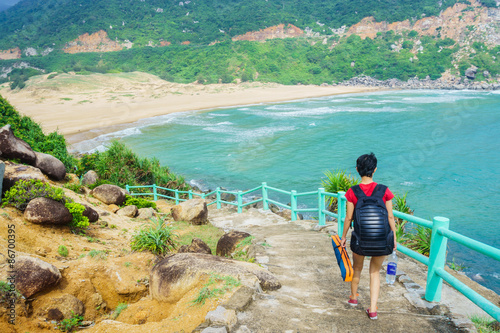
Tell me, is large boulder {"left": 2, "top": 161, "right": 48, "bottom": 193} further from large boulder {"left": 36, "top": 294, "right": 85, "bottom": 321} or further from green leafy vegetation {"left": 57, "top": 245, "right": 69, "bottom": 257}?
large boulder {"left": 36, "top": 294, "right": 85, "bottom": 321}

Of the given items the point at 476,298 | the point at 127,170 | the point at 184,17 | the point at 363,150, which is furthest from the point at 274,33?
the point at 476,298

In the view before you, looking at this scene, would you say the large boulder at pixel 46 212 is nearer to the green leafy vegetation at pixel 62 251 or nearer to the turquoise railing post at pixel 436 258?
the green leafy vegetation at pixel 62 251

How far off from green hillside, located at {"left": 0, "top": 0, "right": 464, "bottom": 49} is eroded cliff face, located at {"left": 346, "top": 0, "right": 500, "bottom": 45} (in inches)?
113

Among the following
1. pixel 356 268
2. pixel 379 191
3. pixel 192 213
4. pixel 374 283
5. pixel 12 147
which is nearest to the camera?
pixel 379 191

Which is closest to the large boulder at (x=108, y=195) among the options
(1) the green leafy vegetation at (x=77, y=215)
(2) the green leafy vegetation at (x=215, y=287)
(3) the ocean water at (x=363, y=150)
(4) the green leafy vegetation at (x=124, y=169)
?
(4) the green leafy vegetation at (x=124, y=169)

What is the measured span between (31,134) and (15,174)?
7.91m

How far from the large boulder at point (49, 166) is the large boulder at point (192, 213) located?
176 inches

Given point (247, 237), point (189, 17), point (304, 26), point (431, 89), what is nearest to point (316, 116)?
point (247, 237)

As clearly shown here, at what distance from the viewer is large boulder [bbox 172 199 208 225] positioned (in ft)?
37.0

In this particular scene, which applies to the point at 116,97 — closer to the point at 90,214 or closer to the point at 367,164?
the point at 90,214

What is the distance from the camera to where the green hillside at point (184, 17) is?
403ft

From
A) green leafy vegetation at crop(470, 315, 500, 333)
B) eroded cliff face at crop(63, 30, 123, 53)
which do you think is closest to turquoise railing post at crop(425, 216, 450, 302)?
green leafy vegetation at crop(470, 315, 500, 333)

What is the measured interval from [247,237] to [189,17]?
5914 inches

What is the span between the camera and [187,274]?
4.38 m
